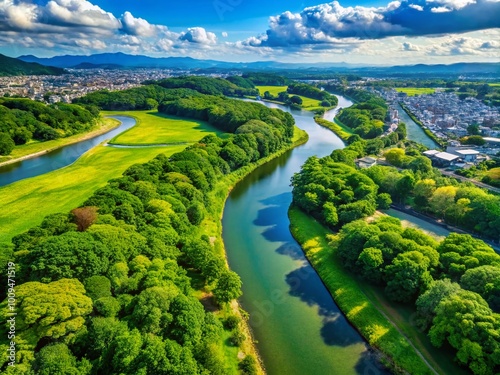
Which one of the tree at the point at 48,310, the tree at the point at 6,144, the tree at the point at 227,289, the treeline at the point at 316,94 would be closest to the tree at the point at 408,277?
the tree at the point at 227,289

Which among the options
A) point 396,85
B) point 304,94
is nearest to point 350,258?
point 304,94

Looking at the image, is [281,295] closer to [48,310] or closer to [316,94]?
[48,310]

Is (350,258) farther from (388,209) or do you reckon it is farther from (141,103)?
(141,103)

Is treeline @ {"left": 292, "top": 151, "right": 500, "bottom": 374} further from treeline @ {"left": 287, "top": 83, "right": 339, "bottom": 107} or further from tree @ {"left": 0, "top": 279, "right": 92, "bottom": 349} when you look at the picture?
treeline @ {"left": 287, "top": 83, "right": 339, "bottom": 107}

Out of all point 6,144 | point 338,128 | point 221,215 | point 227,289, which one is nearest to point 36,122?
point 6,144

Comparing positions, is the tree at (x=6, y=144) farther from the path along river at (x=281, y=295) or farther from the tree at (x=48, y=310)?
the tree at (x=48, y=310)

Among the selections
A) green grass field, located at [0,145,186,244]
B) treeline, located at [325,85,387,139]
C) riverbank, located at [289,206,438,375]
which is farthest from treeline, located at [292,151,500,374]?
treeline, located at [325,85,387,139]
